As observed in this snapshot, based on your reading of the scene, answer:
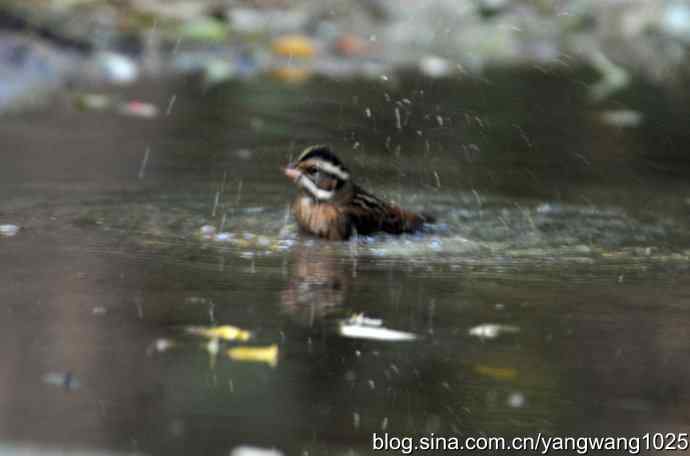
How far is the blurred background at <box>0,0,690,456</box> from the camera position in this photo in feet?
17.6

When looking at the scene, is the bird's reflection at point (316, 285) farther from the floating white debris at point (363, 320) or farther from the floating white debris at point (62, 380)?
the floating white debris at point (62, 380)

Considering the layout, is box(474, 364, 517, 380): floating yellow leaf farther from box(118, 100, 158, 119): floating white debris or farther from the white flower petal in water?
box(118, 100, 158, 119): floating white debris

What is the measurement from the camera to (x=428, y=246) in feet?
28.0

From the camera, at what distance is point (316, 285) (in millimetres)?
7305

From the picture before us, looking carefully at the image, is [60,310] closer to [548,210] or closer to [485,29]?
[548,210]

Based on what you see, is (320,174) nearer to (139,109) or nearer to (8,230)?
(8,230)

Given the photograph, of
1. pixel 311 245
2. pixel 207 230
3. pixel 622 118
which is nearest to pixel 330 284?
pixel 311 245

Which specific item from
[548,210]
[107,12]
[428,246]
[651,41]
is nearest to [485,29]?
[651,41]

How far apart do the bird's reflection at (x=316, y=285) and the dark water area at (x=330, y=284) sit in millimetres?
20

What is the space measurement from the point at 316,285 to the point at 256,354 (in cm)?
138

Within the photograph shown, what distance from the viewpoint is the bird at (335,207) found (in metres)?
8.69

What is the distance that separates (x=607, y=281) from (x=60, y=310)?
270 centimetres

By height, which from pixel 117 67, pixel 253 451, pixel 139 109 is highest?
pixel 117 67

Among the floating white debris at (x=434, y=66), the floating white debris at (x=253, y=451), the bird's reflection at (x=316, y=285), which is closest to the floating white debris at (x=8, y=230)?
the bird's reflection at (x=316, y=285)
